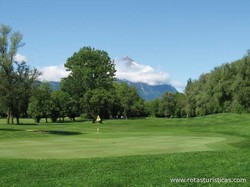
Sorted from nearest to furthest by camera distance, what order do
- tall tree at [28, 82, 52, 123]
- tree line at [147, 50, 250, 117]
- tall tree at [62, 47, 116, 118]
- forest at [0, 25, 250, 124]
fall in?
forest at [0, 25, 250, 124]
tree line at [147, 50, 250, 117]
tall tree at [62, 47, 116, 118]
tall tree at [28, 82, 52, 123]

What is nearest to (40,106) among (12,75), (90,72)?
(90,72)

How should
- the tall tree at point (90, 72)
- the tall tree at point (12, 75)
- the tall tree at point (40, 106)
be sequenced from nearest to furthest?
1. the tall tree at point (12, 75)
2. the tall tree at point (90, 72)
3. the tall tree at point (40, 106)

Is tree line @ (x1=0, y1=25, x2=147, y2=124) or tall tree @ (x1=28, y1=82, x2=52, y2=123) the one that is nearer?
tree line @ (x1=0, y1=25, x2=147, y2=124)

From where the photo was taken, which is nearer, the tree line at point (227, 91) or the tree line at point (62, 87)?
the tree line at point (62, 87)

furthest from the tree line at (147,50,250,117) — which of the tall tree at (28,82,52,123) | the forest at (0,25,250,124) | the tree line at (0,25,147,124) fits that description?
the tall tree at (28,82,52,123)

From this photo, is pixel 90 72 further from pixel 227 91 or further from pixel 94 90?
pixel 227 91

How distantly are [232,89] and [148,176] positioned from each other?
74782mm

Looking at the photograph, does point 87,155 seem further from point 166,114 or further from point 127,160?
point 166,114

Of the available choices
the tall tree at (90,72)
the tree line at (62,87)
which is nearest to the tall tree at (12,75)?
the tree line at (62,87)

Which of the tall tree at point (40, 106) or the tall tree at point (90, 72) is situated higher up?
the tall tree at point (90, 72)

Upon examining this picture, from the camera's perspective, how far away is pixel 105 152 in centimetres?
2106

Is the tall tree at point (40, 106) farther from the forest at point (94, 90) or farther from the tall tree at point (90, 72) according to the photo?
the tall tree at point (90, 72)

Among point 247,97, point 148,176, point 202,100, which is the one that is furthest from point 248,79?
point 148,176

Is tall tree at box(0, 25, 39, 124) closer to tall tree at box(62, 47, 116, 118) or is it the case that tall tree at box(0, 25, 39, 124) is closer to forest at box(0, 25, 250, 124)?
forest at box(0, 25, 250, 124)
